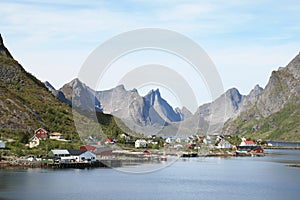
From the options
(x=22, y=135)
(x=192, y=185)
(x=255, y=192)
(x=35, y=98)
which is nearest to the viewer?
(x=255, y=192)

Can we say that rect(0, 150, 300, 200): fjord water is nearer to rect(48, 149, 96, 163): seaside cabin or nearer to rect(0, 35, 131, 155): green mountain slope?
rect(48, 149, 96, 163): seaside cabin

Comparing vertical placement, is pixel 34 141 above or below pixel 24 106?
below

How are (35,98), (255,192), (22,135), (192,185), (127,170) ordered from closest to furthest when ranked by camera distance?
(255,192) → (192,185) → (127,170) → (22,135) → (35,98)

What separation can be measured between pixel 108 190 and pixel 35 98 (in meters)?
66.7

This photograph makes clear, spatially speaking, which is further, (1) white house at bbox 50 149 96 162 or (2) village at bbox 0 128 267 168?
(1) white house at bbox 50 149 96 162

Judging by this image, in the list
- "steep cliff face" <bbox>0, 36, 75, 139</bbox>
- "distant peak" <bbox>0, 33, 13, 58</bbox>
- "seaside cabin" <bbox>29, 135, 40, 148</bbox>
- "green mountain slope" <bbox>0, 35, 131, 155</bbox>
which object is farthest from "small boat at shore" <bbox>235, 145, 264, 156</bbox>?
"distant peak" <bbox>0, 33, 13, 58</bbox>

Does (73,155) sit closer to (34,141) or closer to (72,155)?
(72,155)

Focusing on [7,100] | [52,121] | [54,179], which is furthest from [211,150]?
[54,179]

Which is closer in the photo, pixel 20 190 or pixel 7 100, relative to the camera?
pixel 20 190

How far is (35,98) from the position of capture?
118812mm

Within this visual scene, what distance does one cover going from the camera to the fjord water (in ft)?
175

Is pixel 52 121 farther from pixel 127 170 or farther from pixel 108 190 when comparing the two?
pixel 108 190

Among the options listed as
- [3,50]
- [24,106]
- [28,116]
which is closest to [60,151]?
[28,116]

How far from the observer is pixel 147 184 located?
63.0 metres
